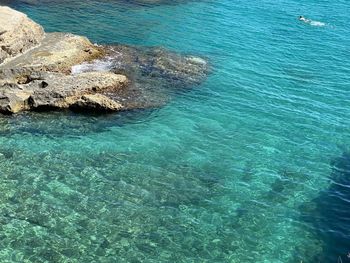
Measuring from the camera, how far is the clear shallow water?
804 inches

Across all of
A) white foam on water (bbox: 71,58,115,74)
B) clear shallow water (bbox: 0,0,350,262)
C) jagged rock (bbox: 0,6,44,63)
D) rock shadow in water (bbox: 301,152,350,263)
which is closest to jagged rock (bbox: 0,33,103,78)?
white foam on water (bbox: 71,58,115,74)

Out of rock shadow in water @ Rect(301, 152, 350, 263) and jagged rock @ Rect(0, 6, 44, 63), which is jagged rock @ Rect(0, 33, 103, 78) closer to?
jagged rock @ Rect(0, 6, 44, 63)

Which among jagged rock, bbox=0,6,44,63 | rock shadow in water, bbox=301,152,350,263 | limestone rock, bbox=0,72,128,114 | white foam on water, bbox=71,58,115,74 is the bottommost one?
rock shadow in water, bbox=301,152,350,263

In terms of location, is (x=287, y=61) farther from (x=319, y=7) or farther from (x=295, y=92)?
(x=319, y=7)

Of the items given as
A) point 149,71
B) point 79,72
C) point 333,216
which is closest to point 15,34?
point 79,72

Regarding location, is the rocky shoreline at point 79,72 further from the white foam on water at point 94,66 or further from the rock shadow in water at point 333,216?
the rock shadow in water at point 333,216

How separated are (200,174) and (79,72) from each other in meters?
14.8

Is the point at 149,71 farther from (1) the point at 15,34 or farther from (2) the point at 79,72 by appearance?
(1) the point at 15,34

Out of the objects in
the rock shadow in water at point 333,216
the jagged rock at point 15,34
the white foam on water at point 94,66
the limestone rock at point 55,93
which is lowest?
the rock shadow in water at point 333,216

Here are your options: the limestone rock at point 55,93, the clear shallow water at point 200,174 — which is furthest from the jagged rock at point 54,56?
the clear shallow water at point 200,174

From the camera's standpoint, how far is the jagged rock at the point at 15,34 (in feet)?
119

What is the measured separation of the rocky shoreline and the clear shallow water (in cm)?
116

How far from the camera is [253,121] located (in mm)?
31812

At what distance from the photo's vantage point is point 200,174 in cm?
2547
